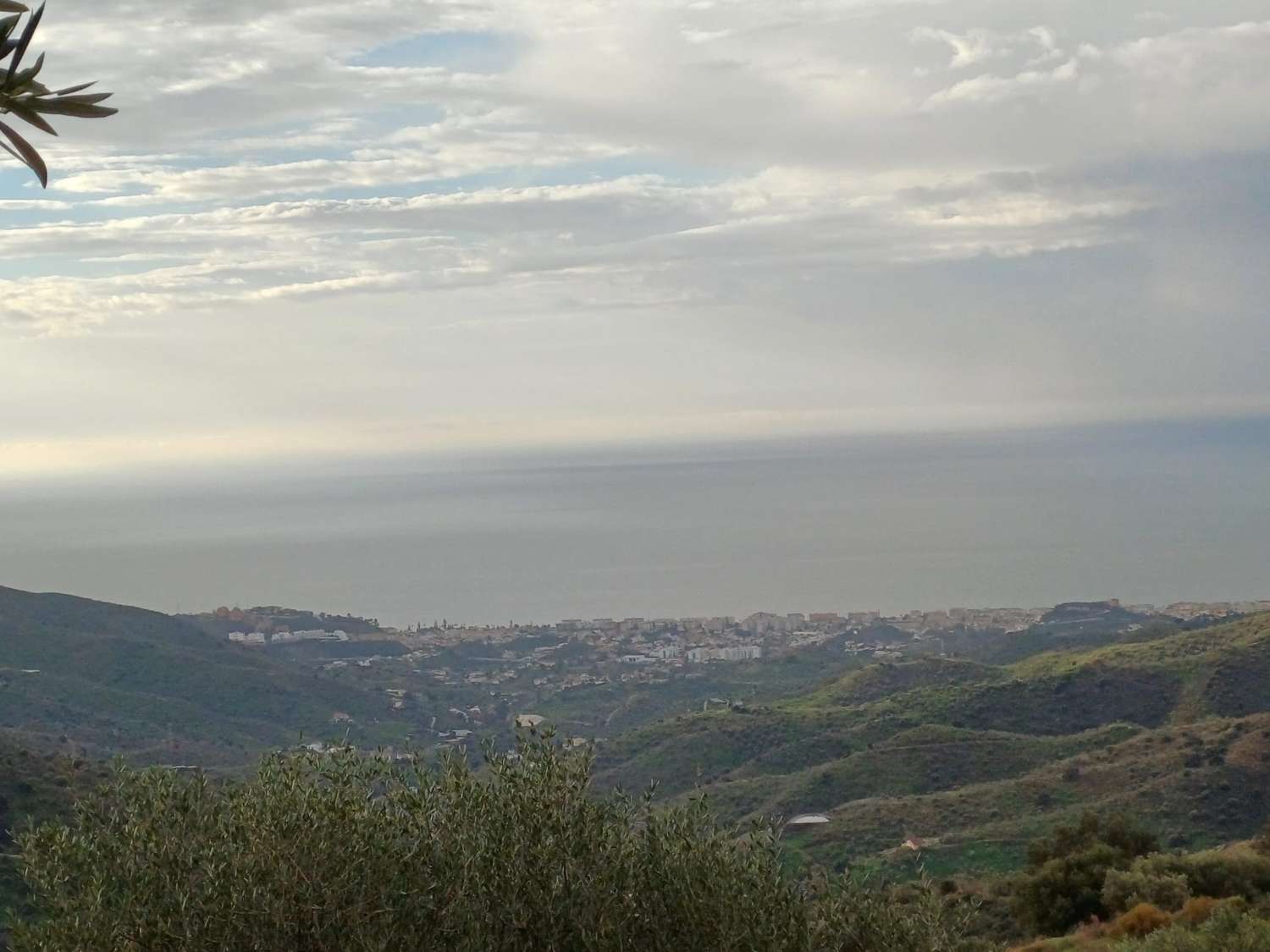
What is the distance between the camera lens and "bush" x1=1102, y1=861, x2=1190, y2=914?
1778 centimetres

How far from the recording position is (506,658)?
326ft

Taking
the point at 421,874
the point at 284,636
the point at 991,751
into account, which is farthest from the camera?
the point at 284,636

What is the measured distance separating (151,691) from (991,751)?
145 ft

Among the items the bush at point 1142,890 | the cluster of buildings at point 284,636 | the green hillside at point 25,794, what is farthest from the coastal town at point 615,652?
the bush at point 1142,890

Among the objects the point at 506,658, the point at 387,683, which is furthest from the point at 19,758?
the point at 506,658

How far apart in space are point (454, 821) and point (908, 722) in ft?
145

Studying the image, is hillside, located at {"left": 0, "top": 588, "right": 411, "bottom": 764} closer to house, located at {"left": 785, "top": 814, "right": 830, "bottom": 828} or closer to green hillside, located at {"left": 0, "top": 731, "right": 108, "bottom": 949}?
green hillside, located at {"left": 0, "top": 731, "right": 108, "bottom": 949}

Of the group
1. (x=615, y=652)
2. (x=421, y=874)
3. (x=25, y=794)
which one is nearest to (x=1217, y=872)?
(x=421, y=874)

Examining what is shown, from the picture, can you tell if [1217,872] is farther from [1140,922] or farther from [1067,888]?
[1140,922]

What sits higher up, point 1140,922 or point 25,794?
point 1140,922

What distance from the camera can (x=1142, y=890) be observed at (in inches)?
717

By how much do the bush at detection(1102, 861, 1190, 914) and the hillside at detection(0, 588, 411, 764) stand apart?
37560 millimetres

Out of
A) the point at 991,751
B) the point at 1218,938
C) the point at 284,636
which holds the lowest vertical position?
the point at 284,636

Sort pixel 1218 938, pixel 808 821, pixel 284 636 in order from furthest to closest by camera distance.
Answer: pixel 284 636, pixel 808 821, pixel 1218 938
